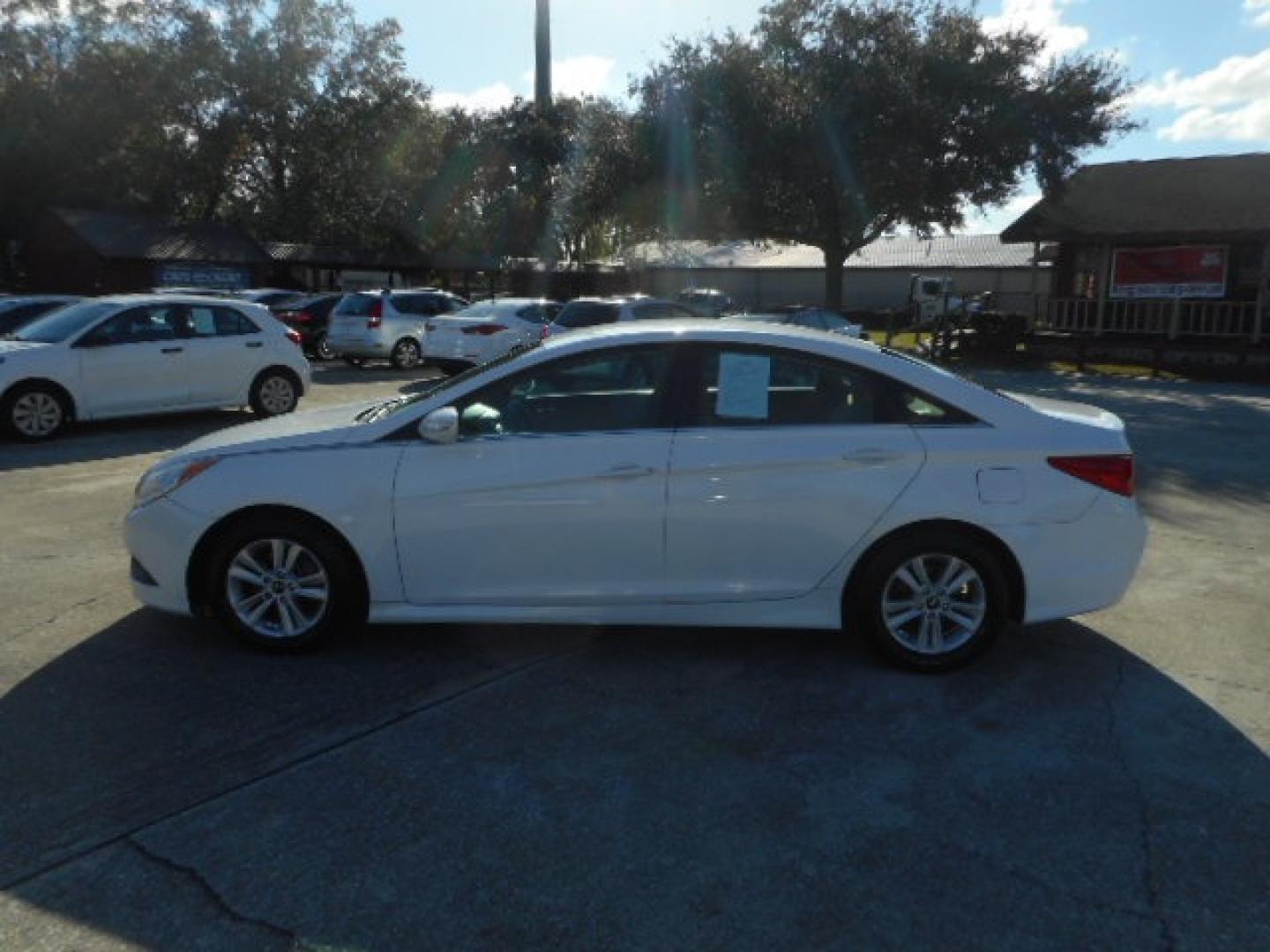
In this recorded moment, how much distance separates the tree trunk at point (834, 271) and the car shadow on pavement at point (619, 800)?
2499 centimetres

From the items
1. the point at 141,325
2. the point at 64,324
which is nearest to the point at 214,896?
the point at 141,325

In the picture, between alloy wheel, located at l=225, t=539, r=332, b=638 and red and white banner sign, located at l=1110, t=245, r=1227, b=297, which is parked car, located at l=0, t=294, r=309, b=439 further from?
red and white banner sign, located at l=1110, t=245, r=1227, b=297

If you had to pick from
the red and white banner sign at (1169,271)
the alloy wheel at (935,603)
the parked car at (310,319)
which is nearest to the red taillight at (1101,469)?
the alloy wheel at (935,603)

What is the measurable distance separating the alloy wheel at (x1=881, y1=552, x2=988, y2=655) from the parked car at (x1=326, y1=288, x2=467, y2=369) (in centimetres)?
1676

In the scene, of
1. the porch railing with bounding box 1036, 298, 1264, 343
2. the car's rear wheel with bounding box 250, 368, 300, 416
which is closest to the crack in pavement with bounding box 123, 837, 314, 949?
the car's rear wheel with bounding box 250, 368, 300, 416

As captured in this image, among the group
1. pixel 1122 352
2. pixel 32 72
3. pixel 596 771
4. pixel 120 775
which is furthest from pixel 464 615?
pixel 32 72

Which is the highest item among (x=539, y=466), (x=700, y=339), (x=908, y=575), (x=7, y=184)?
(x=7, y=184)

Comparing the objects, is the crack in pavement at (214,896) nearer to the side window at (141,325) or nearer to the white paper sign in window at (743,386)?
the white paper sign in window at (743,386)

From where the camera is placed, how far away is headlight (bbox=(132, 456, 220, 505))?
15.1 ft

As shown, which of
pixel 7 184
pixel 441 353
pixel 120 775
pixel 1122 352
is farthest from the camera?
pixel 7 184

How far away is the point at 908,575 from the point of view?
14.6ft

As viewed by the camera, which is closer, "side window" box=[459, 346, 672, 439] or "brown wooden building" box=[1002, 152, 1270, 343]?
"side window" box=[459, 346, 672, 439]

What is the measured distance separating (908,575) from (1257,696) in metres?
1.54

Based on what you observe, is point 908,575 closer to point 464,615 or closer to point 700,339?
point 700,339
